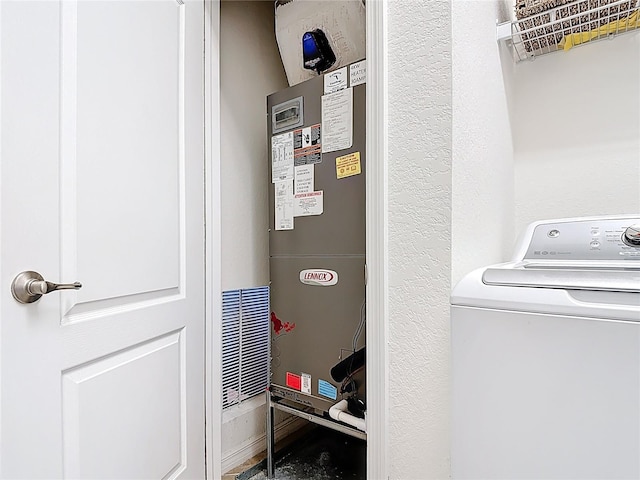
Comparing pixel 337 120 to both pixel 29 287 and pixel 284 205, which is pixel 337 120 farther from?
pixel 29 287

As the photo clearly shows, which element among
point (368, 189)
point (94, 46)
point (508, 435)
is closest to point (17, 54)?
point (94, 46)

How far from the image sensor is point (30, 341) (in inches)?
31.2

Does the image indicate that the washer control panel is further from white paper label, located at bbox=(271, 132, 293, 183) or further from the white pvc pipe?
white paper label, located at bbox=(271, 132, 293, 183)

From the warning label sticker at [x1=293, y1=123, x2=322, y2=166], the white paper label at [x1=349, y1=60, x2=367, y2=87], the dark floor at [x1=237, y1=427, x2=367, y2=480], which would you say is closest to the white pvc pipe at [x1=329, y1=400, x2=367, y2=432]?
the dark floor at [x1=237, y1=427, x2=367, y2=480]

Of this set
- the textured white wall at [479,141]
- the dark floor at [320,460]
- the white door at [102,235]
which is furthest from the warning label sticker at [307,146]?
the dark floor at [320,460]

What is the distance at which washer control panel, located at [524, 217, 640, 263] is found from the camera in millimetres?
947

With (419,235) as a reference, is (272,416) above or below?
below

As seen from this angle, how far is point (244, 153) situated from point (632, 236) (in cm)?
150

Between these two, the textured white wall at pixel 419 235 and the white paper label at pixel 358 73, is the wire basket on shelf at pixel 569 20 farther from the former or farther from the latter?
the white paper label at pixel 358 73

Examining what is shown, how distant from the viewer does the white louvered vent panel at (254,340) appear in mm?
1760

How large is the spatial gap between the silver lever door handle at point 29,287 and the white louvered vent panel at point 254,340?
1.00 meters

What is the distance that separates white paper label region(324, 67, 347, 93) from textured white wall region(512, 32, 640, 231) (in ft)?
2.58

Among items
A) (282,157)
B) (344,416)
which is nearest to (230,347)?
(344,416)

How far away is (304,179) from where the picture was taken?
151cm
